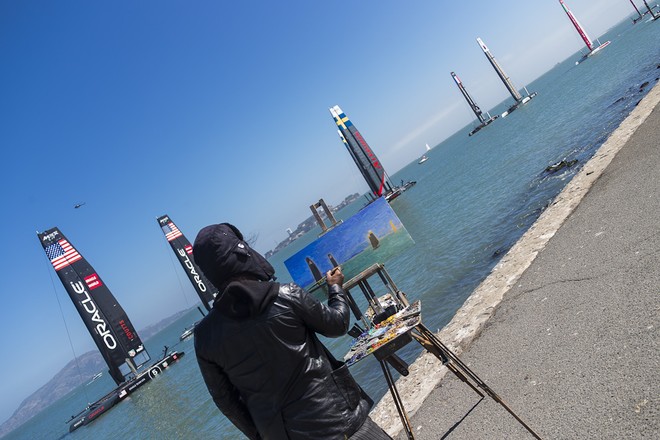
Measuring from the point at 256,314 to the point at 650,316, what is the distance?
3.60m

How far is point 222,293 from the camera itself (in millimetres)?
2363

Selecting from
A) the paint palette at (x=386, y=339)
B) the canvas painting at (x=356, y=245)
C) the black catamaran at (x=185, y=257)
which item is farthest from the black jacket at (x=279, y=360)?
the black catamaran at (x=185, y=257)

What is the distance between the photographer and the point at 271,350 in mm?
2371

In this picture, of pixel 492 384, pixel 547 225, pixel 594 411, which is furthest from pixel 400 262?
pixel 594 411

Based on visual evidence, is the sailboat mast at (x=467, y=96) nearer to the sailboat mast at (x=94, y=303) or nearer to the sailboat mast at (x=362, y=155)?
the sailboat mast at (x=362, y=155)

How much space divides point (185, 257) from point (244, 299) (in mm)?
49228

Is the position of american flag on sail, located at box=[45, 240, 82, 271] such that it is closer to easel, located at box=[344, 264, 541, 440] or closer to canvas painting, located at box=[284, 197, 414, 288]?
canvas painting, located at box=[284, 197, 414, 288]

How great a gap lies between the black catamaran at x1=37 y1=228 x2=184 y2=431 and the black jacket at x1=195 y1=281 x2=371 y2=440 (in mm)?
40603

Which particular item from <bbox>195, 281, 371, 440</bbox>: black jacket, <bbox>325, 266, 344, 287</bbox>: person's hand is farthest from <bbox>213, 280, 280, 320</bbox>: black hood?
<bbox>325, 266, 344, 287</bbox>: person's hand

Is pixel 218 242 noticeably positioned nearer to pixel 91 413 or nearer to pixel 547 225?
pixel 547 225

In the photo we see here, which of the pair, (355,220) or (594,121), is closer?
(355,220)

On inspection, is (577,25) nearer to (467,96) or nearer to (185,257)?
Result: (467,96)

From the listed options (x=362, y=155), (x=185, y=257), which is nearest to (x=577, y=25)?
(x=362, y=155)

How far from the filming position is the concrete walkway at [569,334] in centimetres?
359
